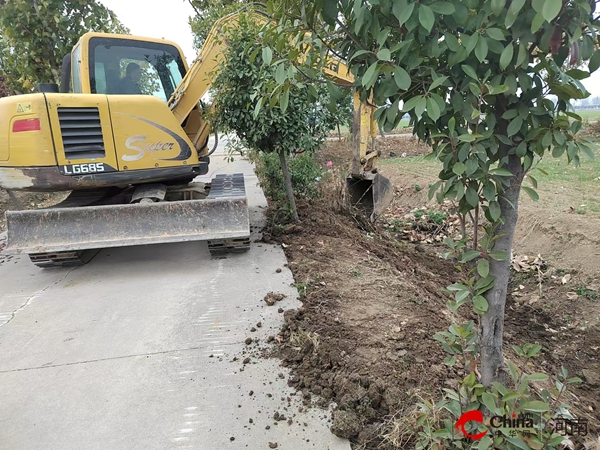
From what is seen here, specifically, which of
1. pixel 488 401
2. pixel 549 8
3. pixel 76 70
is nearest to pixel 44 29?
pixel 76 70

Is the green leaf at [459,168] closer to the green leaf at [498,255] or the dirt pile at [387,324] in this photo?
the green leaf at [498,255]

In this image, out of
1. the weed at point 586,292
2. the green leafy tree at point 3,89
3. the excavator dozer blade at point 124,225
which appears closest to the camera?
the weed at point 586,292

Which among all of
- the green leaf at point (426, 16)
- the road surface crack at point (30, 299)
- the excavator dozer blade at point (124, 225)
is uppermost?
the green leaf at point (426, 16)

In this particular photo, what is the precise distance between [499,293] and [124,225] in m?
4.10

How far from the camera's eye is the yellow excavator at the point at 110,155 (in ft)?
13.6

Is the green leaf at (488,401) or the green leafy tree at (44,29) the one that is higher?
the green leafy tree at (44,29)

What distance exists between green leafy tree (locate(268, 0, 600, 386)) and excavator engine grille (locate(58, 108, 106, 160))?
372cm

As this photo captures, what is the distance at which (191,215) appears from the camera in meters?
4.55

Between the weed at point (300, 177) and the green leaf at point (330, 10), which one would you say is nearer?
the green leaf at point (330, 10)

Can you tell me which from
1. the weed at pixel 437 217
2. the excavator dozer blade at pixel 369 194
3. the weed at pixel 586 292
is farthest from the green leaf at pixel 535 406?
the weed at pixel 437 217

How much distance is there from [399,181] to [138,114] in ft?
22.0

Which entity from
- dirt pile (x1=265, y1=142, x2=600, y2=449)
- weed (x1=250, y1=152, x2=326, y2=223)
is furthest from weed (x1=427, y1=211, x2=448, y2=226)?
weed (x1=250, y1=152, x2=326, y2=223)

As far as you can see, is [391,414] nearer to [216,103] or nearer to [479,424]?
[479,424]

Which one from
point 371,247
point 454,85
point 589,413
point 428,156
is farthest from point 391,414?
point 371,247
